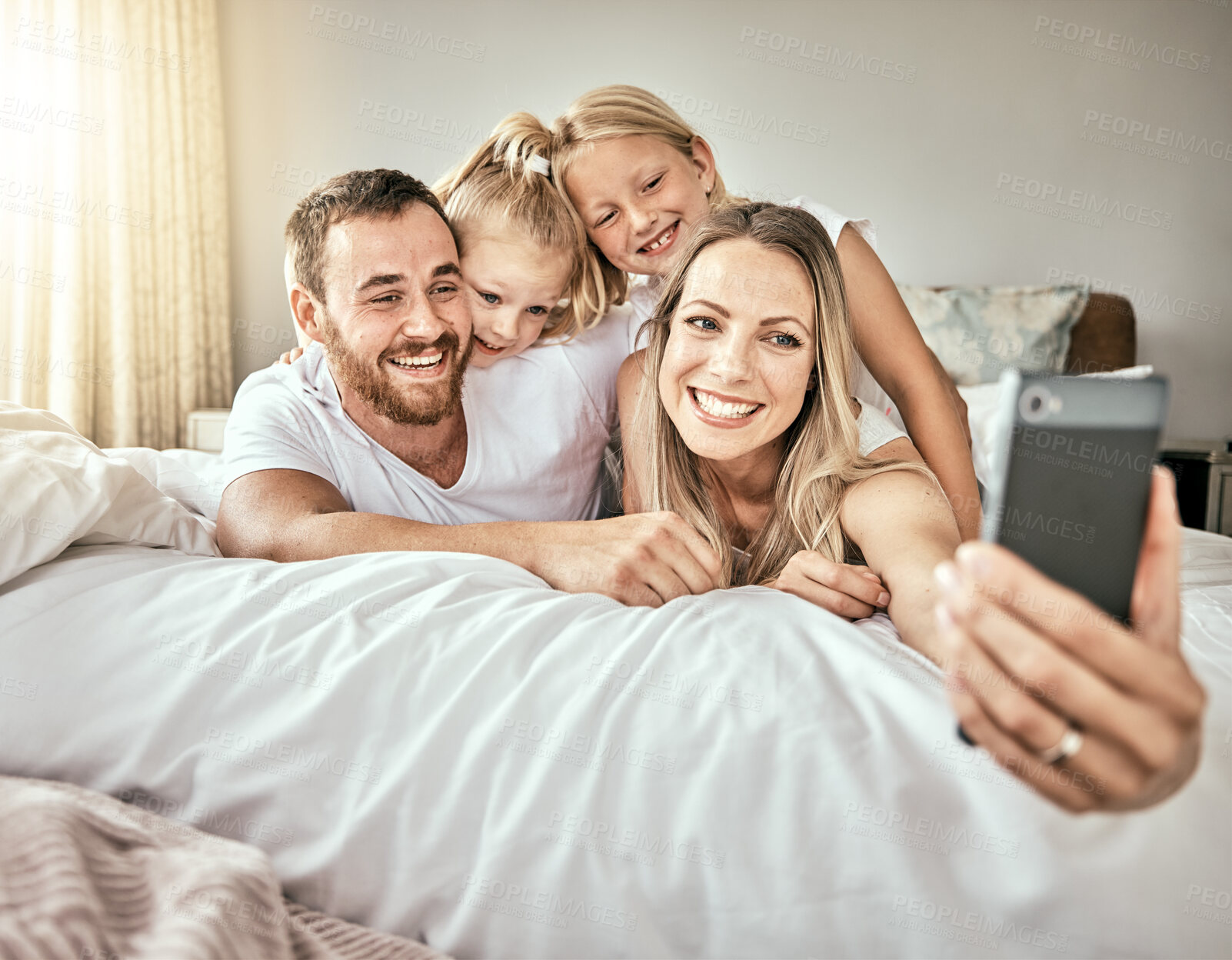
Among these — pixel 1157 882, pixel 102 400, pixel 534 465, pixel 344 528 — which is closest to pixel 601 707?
pixel 1157 882

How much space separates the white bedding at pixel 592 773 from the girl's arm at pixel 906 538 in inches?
2.0

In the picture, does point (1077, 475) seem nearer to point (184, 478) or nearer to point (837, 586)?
point (837, 586)

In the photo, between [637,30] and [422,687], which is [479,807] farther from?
[637,30]

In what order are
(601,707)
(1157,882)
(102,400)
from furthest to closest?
(102,400), (601,707), (1157,882)

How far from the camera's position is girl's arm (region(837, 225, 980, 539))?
1.61 metres

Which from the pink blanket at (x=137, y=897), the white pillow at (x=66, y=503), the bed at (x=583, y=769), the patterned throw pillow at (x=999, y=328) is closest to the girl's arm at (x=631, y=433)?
the bed at (x=583, y=769)

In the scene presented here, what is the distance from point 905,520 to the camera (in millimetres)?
1178

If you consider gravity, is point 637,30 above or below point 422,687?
above

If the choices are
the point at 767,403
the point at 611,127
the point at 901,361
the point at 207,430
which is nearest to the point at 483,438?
the point at 767,403

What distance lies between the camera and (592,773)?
78cm

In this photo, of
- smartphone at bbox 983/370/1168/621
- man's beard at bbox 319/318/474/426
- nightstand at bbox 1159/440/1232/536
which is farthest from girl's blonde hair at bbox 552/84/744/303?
nightstand at bbox 1159/440/1232/536

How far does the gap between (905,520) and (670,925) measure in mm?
642

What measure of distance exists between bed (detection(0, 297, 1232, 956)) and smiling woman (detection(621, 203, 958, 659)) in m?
0.35

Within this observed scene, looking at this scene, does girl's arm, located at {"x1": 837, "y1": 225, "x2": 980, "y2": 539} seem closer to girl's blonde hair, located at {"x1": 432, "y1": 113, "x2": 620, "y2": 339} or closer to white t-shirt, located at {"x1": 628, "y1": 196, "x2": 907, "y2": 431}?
white t-shirt, located at {"x1": 628, "y1": 196, "x2": 907, "y2": 431}
